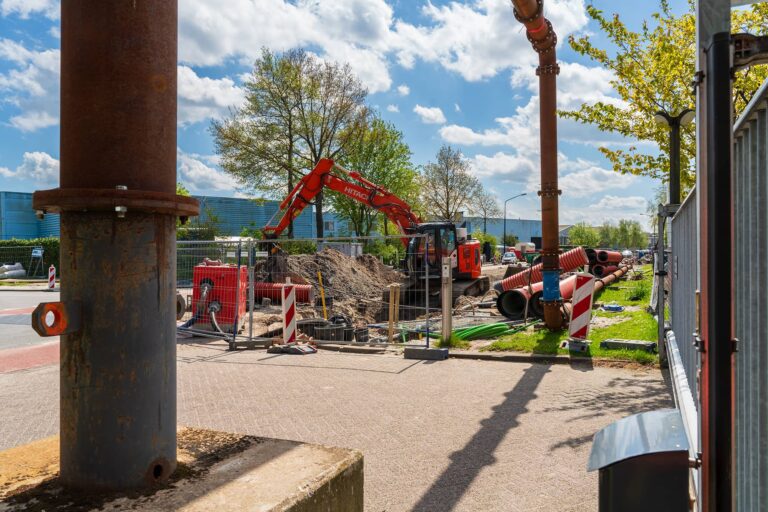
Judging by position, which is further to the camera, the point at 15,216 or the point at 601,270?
the point at 15,216

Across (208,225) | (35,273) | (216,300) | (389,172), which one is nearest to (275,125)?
(389,172)

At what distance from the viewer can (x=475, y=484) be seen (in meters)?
4.30

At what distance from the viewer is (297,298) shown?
1567cm

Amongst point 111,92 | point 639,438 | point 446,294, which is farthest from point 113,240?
point 446,294

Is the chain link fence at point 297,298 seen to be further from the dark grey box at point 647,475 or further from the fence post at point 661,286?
the dark grey box at point 647,475

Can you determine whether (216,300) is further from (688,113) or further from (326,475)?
(326,475)

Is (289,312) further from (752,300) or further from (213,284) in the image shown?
(752,300)

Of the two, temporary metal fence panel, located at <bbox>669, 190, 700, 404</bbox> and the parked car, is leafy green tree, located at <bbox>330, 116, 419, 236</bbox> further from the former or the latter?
temporary metal fence panel, located at <bbox>669, 190, 700, 404</bbox>

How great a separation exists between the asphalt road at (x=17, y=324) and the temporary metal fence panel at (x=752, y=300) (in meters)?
12.6

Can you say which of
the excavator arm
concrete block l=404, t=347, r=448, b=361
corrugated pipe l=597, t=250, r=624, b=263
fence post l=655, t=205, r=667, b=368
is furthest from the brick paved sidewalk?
corrugated pipe l=597, t=250, r=624, b=263

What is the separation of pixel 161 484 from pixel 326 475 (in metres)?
0.62

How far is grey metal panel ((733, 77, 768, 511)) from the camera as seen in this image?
1.89 m

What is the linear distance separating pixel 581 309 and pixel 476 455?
534 cm

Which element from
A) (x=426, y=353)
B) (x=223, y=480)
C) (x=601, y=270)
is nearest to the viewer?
(x=223, y=480)
